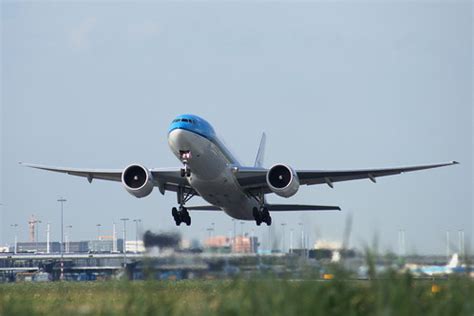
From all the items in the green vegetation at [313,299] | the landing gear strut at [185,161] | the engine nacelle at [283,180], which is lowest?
Result: the green vegetation at [313,299]

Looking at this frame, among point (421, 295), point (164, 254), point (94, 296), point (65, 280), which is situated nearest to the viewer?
point (421, 295)

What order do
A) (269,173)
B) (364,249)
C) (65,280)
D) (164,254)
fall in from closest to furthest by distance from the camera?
(364,249) < (164,254) < (65,280) < (269,173)

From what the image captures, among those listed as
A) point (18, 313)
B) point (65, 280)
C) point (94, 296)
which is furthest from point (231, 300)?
point (65, 280)

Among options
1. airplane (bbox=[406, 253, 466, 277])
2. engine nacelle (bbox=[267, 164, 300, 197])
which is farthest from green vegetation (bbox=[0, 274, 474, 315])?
engine nacelle (bbox=[267, 164, 300, 197])

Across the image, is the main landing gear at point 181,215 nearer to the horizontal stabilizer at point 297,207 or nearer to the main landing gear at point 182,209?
the main landing gear at point 182,209

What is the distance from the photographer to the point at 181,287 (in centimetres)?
2595

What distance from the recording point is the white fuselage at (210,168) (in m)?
41.6

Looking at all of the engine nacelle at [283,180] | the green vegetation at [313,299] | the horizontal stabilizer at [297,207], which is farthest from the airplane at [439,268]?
the horizontal stabilizer at [297,207]

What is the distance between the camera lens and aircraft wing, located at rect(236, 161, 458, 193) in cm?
4541

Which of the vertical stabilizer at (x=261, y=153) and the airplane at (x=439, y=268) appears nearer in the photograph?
the airplane at (x=439, y=268)

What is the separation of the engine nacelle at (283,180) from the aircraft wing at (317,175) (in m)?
0.42

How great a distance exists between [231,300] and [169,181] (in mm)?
31709

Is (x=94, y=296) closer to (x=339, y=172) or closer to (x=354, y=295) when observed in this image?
(x=354, y=295)

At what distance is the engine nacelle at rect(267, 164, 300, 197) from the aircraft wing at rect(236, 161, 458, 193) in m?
0.42
